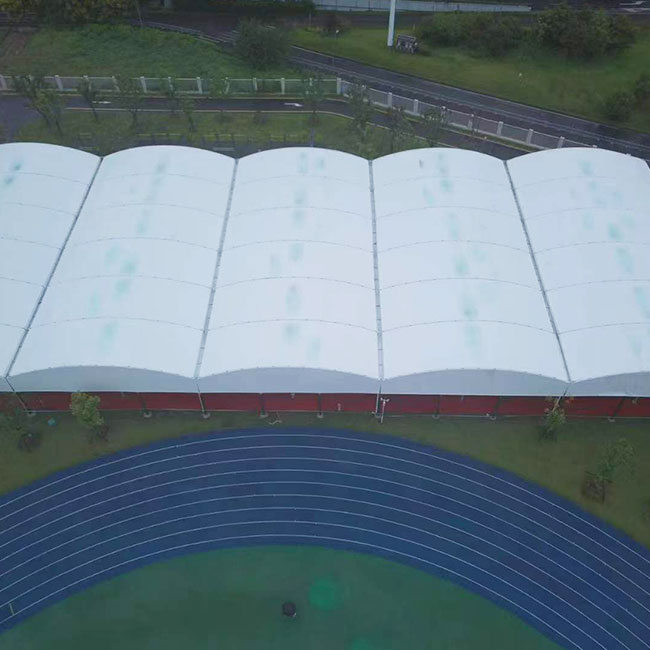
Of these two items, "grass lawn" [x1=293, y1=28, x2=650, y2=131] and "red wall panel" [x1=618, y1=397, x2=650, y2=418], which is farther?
"grass lawn" [x1=293, y1=28, x2=650, y2=131]

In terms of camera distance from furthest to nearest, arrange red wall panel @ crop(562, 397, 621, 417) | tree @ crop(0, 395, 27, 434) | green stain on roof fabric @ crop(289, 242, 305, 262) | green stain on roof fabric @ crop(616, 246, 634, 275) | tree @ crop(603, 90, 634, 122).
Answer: tree @ crop(603, 90, 634, 122), green stain on roof fabric @ crop(289, 242, 305, 262), green stain on roof fabric @ crop(616, 246, 634, 275), red wall panel @ crop(562, 397, 621, 417), tree @ crop(0, 395, 27, 434)

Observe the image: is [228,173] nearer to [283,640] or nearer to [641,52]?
[283,640]

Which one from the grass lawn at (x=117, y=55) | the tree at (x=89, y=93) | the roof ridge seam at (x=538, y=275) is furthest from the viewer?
the grass lawn at (x=117, y=55)

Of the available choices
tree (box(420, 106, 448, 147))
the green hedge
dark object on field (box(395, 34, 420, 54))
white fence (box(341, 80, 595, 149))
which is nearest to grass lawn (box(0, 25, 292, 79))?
the green hedge

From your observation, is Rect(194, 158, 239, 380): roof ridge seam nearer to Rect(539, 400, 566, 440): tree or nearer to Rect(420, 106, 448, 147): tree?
Rect(420, 106, 448, 147): tree

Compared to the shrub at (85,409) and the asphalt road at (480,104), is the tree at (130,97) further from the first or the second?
the shrub at (85,409)

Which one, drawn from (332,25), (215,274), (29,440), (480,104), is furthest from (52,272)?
(332,25)

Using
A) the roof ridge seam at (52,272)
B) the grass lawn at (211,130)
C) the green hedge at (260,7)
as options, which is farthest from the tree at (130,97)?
the green hedge at (260,7)
